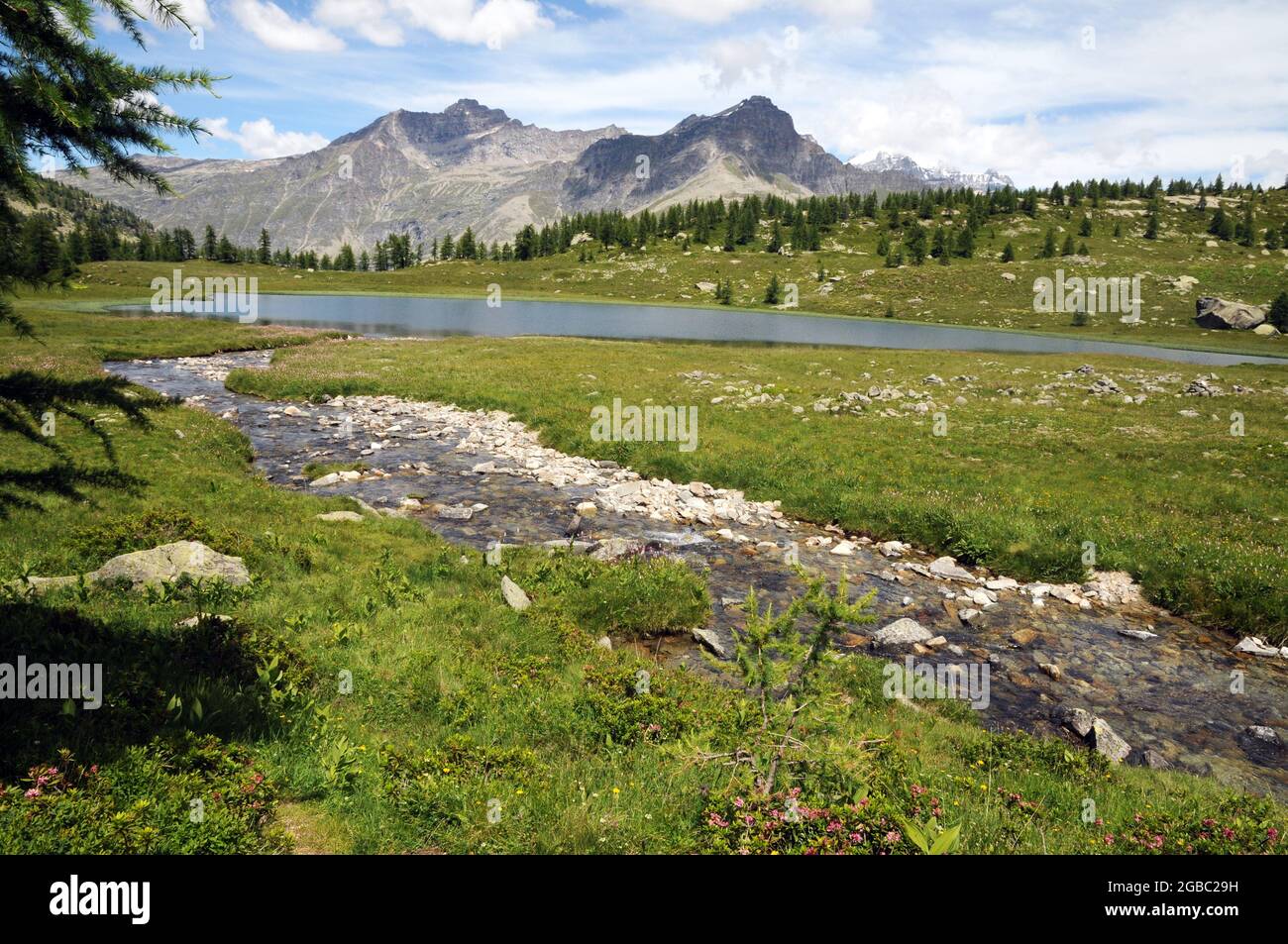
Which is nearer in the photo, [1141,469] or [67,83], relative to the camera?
[67,83]

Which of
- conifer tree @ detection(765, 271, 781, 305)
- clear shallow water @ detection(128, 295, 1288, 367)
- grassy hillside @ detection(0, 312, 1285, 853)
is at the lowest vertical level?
grassy hillside @ detection(0, 312, 1285, 853)

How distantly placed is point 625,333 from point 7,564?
75989 mm

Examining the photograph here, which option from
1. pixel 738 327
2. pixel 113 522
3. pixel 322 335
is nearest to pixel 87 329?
pixel 322 335

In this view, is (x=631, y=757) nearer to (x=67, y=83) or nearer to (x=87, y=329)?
(x=67, y=83)

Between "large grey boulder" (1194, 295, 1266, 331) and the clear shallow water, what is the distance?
23.8m

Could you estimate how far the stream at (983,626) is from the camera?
1021 centimetres

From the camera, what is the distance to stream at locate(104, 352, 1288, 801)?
33.5 ft

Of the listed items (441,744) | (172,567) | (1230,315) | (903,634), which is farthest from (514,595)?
(1230,315)

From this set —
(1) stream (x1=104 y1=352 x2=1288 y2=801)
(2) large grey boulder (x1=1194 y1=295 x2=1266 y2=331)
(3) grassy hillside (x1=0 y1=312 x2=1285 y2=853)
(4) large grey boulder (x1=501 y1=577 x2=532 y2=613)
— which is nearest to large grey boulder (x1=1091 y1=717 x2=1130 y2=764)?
(1) stream (x1=104 y1=352 x2=1288 y2=801)

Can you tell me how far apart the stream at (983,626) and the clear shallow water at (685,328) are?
5745 cm

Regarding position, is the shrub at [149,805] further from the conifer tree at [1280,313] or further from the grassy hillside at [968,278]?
the conifer tree at [1280,313]

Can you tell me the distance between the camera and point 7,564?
1014 cm

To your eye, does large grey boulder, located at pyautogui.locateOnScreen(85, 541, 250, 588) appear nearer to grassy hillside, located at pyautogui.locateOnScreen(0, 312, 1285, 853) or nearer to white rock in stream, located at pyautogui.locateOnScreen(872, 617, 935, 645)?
grassy hillside, located at pyautogui.locateOnScreen(0, 312, 1285, 853)
